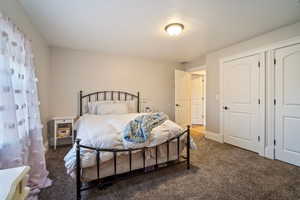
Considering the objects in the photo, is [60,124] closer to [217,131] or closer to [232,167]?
[232,167]

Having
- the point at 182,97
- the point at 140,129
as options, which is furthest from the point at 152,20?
the point at 182,97

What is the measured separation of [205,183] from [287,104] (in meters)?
1.99

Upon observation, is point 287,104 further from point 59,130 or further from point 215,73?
point 59,130

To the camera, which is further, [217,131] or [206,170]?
[217,131]

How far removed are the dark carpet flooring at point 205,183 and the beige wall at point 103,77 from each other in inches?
61.9

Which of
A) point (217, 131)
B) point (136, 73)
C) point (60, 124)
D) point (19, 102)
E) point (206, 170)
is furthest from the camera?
point (136, 73)

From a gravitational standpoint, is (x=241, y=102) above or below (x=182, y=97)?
below

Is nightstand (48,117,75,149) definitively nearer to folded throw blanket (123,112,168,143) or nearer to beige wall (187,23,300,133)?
folded throw blanket (123,112,168,143)

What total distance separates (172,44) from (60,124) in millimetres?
3133

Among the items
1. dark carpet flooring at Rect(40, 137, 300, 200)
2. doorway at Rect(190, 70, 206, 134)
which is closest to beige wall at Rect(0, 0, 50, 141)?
dark carpet flooring at Rect(40, 137, 300, 200)

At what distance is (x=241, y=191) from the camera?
1754 millimetres

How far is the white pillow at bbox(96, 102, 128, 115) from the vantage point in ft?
11.6

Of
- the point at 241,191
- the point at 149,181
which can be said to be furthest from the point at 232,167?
the point at 149,181

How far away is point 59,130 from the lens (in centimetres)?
323
